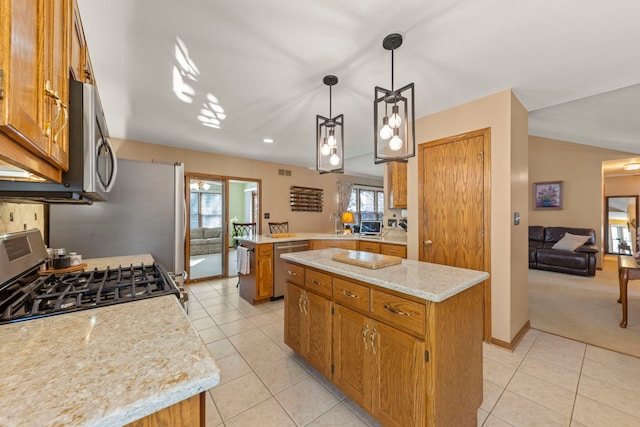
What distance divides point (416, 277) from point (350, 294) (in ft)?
1.42

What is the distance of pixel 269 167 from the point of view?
5637 millimetres

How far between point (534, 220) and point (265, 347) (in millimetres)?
7085

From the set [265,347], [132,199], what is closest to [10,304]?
[132,199]

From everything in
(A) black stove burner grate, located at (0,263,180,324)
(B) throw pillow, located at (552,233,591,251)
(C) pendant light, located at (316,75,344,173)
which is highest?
(C) pendant light, located at (316,75,344,173)

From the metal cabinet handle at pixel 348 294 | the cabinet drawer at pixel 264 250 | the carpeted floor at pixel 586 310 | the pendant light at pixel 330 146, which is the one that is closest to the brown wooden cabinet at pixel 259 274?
the cabinet drawer at pixel 264 250

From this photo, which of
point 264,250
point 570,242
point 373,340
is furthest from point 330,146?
point 570,242

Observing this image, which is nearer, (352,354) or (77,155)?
(77,155)

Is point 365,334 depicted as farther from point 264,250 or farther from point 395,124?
point 264,250

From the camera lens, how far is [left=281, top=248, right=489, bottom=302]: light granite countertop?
A: 1257 mm

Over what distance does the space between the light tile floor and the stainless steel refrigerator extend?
1150 mm

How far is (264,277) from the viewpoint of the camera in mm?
3646

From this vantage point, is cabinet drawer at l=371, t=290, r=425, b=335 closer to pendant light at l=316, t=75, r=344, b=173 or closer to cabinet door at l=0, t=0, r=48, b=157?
pendant light at l=316, t=75, r=344, b=173

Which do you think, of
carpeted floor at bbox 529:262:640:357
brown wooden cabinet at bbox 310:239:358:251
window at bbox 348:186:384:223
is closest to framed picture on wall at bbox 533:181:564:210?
carpeted floor at bbox 529:262:640:357

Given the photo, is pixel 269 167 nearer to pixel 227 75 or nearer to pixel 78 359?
pixel 227 75
